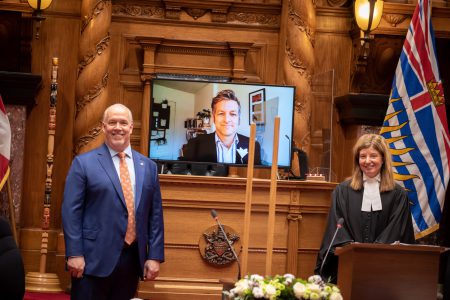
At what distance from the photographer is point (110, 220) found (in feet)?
18.5

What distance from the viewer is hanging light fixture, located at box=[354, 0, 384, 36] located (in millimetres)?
9750

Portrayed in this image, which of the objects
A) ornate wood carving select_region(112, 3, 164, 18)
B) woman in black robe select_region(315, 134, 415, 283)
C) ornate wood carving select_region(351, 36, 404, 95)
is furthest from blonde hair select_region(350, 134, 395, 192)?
ornate wood carving select_region(112, 3, 164, 18)

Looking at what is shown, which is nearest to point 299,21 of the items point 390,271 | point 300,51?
point 300,51

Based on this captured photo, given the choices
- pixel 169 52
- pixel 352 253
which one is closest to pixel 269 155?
pixel 169 52

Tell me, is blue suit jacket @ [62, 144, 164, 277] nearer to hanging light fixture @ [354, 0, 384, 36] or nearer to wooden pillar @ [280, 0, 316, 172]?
wooden pillar @ [280, 0, 316, 172]

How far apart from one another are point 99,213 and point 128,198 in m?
0.19

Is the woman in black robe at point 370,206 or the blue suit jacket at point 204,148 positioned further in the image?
the blue suit jacket at point 204,148

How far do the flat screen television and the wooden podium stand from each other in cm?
311

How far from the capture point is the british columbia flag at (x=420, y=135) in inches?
336

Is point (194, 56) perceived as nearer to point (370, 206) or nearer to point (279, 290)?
point (370, 206)

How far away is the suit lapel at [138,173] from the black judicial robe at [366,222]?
1188 mm

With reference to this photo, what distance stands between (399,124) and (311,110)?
1.53 metres

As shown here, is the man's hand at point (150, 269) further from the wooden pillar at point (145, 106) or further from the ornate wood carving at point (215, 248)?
the wooden pillar at point (145, 106)

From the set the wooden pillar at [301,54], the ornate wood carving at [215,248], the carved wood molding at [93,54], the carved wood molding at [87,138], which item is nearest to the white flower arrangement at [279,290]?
the ornate wood carving at [215,248]
